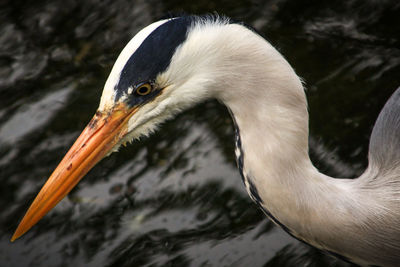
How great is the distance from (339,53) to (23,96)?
7.15ft

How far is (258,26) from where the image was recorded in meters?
3.59

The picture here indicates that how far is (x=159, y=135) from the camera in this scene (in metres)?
3.11

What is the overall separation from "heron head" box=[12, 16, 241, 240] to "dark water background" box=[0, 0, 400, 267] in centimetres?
104

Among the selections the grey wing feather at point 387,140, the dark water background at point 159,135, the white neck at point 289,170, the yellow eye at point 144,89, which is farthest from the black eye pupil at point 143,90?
the dark water background at point 159,135

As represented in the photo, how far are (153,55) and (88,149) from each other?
0.40m

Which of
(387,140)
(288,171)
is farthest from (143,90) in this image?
(387,140)

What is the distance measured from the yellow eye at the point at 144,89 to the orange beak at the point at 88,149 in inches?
2.7

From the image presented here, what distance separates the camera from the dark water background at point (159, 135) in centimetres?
264

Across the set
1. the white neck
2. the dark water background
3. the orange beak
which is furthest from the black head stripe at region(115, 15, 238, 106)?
the dark water background

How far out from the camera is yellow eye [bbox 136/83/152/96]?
1.59 metres

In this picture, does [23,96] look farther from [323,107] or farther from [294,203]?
[294,203]

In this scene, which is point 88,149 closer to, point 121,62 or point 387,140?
point 121,62

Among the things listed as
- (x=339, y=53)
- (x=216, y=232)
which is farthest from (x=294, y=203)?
(x=339, y=53)

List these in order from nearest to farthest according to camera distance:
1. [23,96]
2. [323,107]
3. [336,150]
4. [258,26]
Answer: [336,150] < [323,107] < [23,96] < [258,26]
